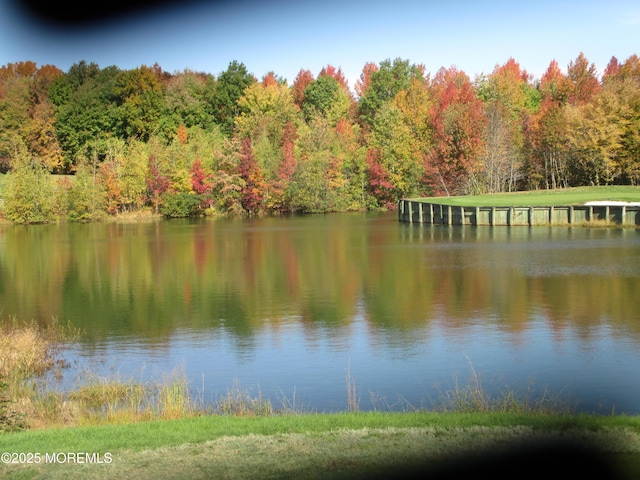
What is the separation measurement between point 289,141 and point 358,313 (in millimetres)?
57735

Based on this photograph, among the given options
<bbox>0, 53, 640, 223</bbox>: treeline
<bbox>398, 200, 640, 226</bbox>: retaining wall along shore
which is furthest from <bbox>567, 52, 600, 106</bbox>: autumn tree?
<bbox>398, 200, 640, 226</bbox>: retaining wall along shore

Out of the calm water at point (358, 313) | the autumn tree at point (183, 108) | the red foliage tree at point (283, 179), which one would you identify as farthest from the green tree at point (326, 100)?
the calm water at point (358, 313)

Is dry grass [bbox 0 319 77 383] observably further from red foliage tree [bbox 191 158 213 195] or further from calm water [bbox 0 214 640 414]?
red foliage tree [bbox 191 158 213 195]

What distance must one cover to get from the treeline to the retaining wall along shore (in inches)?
616

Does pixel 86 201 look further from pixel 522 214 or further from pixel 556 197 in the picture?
pixel 556 197

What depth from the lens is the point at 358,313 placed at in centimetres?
1917

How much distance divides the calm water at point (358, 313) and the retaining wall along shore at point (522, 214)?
3.62 meters

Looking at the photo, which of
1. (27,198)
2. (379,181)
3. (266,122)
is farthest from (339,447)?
(266,122)

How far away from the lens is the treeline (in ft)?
208

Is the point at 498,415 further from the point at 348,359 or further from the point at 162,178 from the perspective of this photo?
the point at 162,178

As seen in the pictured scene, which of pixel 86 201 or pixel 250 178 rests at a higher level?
pixel 250 178

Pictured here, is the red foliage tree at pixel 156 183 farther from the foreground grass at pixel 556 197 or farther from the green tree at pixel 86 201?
the foreground grass at pixel 556 197

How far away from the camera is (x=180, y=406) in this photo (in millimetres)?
9914

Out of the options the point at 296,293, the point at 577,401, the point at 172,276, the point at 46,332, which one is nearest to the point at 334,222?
the point at 172,276
